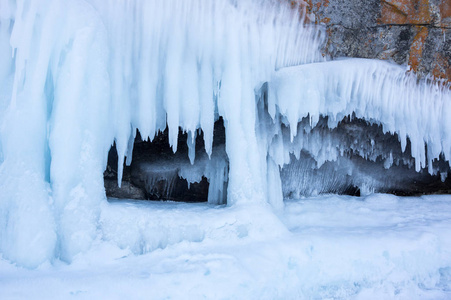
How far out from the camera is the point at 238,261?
305cm

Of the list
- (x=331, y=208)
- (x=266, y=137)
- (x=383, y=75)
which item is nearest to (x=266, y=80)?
(x=266, y=137)

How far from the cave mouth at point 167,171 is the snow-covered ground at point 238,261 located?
1946 millimetres

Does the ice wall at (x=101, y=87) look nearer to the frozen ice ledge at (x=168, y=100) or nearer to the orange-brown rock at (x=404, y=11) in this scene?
the frozen ice ledge at (x=168, y=100)

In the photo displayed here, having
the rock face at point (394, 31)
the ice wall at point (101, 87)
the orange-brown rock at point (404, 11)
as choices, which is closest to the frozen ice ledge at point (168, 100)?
the ice wall at point (101, 87)

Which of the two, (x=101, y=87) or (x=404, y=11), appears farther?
(x=404, y=11)

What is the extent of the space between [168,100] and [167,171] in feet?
8.43

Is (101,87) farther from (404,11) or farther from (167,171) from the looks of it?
(404,11)

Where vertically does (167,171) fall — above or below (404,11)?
below

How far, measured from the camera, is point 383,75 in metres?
4.74

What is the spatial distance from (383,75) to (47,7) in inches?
153

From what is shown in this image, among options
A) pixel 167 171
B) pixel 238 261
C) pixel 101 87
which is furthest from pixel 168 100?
pixel 167 171

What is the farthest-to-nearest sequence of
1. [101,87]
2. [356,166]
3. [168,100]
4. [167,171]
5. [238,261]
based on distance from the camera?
[356,166] → [167,171] → [168,100] → [101,87] → [238,261]

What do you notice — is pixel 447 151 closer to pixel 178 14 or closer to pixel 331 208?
pixel 331 208

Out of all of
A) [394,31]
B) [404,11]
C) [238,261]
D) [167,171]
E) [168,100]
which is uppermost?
[404,11]
